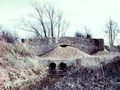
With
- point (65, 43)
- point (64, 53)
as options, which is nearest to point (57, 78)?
point (64, 53)

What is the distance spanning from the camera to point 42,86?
1675cm

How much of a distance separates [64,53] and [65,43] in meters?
3.17

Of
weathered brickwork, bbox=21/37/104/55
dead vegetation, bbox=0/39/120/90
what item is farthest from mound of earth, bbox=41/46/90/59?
dead vegetation, bbox=0/39/120/90

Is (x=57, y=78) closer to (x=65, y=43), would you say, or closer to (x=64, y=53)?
(x=64, y=53)

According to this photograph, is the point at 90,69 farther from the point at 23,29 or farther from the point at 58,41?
the point at 23,29

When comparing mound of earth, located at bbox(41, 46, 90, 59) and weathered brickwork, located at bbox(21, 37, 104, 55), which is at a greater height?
weathered brickwork, located at bbox(21, 37, 104, 55)

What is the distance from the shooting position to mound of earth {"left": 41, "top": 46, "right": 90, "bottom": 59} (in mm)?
37656

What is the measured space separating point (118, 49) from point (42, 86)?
32.8 m

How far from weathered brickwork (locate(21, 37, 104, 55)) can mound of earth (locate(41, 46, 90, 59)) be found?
4.11 feet

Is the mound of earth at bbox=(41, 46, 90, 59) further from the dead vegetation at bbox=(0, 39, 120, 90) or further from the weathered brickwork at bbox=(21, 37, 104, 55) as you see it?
the dead vegetation at bbox=(0, 39, 120, 90)

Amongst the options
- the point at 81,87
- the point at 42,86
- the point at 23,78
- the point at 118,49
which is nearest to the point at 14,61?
the point at 23,78

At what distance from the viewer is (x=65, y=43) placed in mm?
41594

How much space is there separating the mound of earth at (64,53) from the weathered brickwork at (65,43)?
4.11ft

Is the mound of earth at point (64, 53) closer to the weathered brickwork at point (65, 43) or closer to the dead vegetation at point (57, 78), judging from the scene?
the weathered brickwork at point (65, 43)
